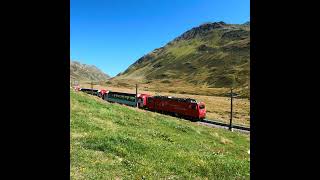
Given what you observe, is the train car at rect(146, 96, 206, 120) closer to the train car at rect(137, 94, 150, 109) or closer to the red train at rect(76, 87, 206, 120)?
the red train at rect(76, 87, 206, 120)

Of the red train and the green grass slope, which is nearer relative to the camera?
the green grass slope

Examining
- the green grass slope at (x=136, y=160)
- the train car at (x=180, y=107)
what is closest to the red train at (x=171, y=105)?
the train car at (x=180, y=107)

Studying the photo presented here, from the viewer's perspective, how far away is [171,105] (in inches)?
2894

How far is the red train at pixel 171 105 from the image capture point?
225 ft

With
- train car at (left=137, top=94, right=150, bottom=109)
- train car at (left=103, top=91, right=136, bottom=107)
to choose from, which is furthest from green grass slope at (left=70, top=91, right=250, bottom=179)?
train car at (left=103, top=91, right=136, bottom=107)

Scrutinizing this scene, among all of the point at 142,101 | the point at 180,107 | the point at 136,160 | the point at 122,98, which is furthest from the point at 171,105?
the point at 136,160

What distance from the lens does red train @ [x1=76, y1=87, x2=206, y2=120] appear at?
68688mm
